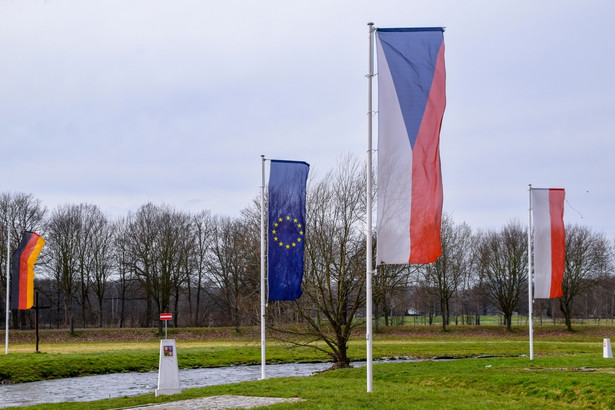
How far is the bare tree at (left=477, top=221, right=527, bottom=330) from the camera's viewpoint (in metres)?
67.9

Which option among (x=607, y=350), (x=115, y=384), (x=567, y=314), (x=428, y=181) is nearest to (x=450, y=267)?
(x=567, y=314)

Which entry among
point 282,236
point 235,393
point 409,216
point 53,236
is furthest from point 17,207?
point 409,216

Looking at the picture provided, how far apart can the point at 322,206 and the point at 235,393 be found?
43.9 feet

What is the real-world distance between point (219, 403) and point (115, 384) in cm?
1421

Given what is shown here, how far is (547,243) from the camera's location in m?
25.9

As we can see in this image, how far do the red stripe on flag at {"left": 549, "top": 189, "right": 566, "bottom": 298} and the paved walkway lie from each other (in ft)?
50.2

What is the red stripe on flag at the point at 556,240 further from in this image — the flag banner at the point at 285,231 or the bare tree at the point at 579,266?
the bare tree at the point at 579,266

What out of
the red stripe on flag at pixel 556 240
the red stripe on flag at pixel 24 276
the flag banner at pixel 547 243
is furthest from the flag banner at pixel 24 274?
the red stripe on flag at pixel 556 240

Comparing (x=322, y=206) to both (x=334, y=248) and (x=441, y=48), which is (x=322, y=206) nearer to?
(x=334, y=248)

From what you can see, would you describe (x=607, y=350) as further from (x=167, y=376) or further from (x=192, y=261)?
(x=192, y=261)

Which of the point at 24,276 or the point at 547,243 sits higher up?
the point at 547,243

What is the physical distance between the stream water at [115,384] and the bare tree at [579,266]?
40184mm

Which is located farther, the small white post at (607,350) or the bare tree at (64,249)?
the bare tree at (64,249)

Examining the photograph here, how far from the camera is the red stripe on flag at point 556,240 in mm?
25922
